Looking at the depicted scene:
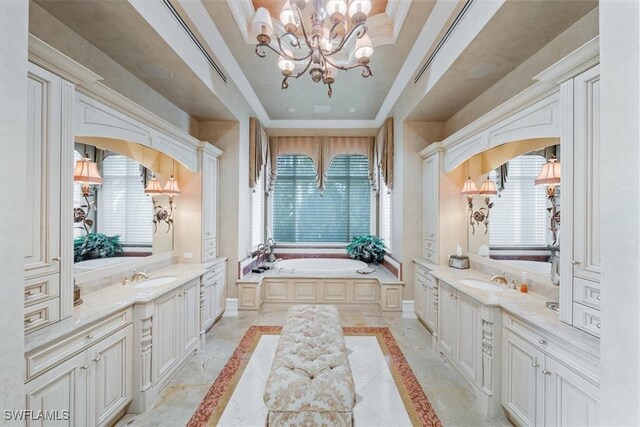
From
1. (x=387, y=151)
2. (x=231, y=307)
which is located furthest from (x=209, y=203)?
(x=387, y=151)

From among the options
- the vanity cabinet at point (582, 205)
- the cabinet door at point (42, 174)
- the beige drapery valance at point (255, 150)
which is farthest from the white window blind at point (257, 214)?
the vanity cabinet at point (582, 205)

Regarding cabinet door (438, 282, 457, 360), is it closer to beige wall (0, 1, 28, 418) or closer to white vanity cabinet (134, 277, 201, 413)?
white vanity cabinet (134, 277, 201, 413)

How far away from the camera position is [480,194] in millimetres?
2963

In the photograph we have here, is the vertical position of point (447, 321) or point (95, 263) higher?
point (95, 263)

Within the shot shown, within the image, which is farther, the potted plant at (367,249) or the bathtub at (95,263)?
the potted plant at (367,249)

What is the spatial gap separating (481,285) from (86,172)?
3.63m

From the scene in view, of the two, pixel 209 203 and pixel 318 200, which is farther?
pixel 318 200

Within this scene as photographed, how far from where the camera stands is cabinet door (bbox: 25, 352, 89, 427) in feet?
4.28

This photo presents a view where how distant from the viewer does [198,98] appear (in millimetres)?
3037

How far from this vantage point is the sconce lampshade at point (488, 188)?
2.79m

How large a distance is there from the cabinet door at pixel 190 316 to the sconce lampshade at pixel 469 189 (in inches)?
128

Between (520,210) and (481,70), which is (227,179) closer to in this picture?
(481,70)

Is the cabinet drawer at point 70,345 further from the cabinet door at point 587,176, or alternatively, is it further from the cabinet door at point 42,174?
the cabinet door at point 587,176

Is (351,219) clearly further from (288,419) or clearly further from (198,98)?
(288,419)
